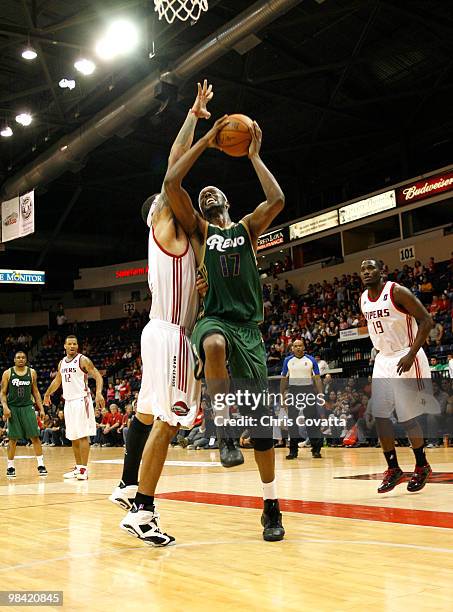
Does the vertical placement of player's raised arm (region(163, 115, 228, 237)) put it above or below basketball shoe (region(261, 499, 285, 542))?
above

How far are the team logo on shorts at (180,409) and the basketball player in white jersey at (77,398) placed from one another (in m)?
5.10

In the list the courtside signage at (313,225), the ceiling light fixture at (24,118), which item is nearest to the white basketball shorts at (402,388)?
the ceiling light fixture at (24,118)

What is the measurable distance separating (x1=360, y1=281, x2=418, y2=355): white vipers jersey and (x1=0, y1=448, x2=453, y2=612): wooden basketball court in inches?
46.7

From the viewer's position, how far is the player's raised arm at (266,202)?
373cm

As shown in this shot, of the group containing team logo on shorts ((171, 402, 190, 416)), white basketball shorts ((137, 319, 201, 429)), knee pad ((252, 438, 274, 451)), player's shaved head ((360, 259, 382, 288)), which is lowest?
knee pad ((252, 438, 274, 451))

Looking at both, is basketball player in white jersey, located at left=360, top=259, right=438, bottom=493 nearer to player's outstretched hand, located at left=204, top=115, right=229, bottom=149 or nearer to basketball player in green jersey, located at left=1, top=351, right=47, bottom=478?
player's outstretched hand, located at left=204, top=115, right=229, bottom=149

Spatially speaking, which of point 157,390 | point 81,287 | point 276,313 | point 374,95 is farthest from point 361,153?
point 157,390

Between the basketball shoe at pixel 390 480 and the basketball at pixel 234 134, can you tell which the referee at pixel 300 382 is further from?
the basketball at pixel 234 134

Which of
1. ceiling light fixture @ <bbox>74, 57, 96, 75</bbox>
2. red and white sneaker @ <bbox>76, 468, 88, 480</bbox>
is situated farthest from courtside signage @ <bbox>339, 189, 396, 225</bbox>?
red and white sneaker @ <bbox>76, 468, 88, 480</bbox>

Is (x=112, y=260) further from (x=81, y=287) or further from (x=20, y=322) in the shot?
(x=20, y=322)

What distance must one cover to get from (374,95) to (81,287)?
17.8 m

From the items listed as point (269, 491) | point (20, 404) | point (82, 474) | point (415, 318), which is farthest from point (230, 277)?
point (20, 404)

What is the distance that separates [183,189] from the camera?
3682 mm

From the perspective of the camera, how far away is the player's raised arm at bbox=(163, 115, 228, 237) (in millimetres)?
3592
